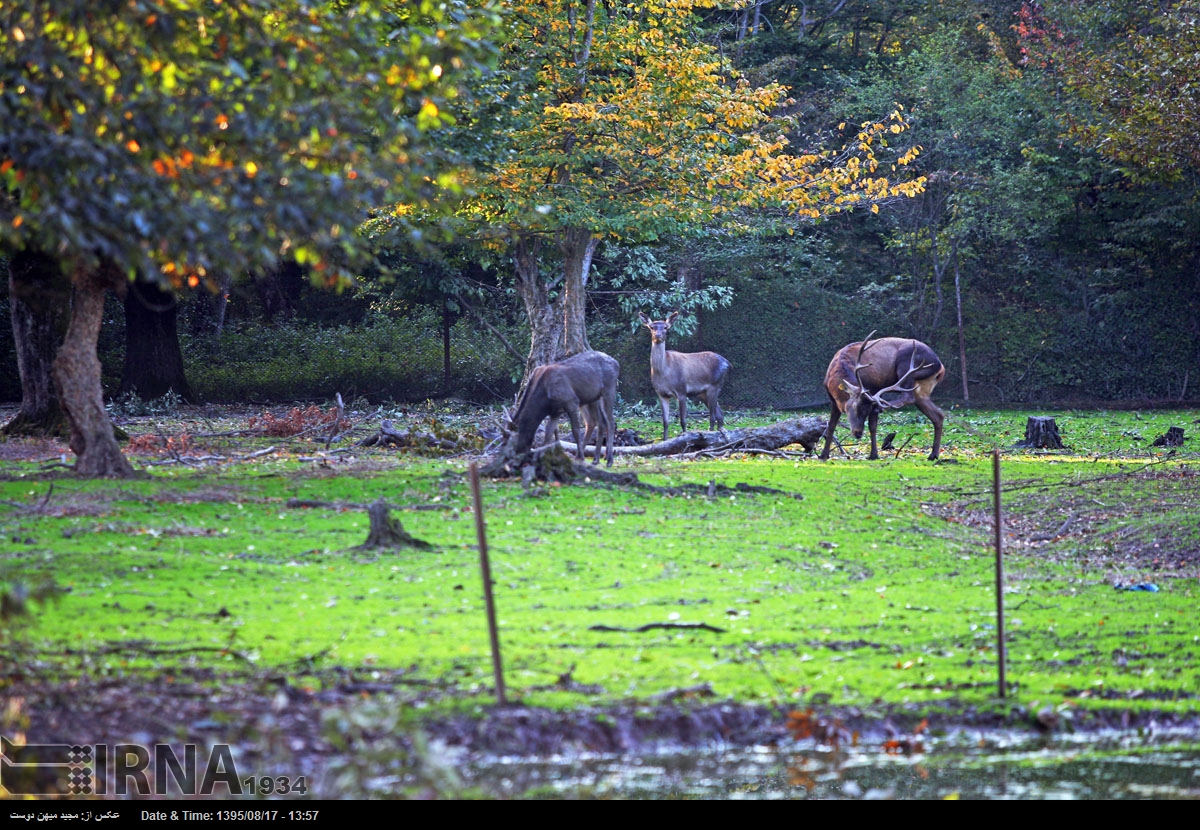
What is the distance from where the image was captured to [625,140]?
22.1 m

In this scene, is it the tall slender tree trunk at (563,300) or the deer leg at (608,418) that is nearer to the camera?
the deer leg at (608,418)

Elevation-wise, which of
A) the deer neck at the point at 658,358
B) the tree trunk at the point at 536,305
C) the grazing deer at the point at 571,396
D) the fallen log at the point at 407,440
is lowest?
the fallen log at the point at 407,440

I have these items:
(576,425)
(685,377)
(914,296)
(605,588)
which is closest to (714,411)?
(685,377)

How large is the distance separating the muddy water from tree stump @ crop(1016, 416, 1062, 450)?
1555cm

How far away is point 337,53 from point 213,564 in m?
4.62

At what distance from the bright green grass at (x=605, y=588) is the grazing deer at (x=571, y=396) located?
1.17 m

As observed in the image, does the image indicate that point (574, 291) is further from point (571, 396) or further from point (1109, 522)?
point (1109, 522)

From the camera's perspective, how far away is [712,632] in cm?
977

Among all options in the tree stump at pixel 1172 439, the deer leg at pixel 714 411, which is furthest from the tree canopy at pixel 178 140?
the tree stump at pixel 1172 439

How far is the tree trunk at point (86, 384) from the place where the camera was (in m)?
14.9

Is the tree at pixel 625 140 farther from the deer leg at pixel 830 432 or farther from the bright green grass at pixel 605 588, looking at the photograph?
the bright green grass at pixel 605 588

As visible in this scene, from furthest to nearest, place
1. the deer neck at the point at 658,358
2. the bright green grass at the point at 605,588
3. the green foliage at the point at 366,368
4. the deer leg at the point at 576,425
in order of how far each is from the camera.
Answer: the green foliage at the point at 366,368 → the deer neck at the point at 658,358 → the deer leg at the point at 576,425 → the bright green grass at the point at 605,588

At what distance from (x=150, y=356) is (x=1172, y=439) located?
20.7 m
